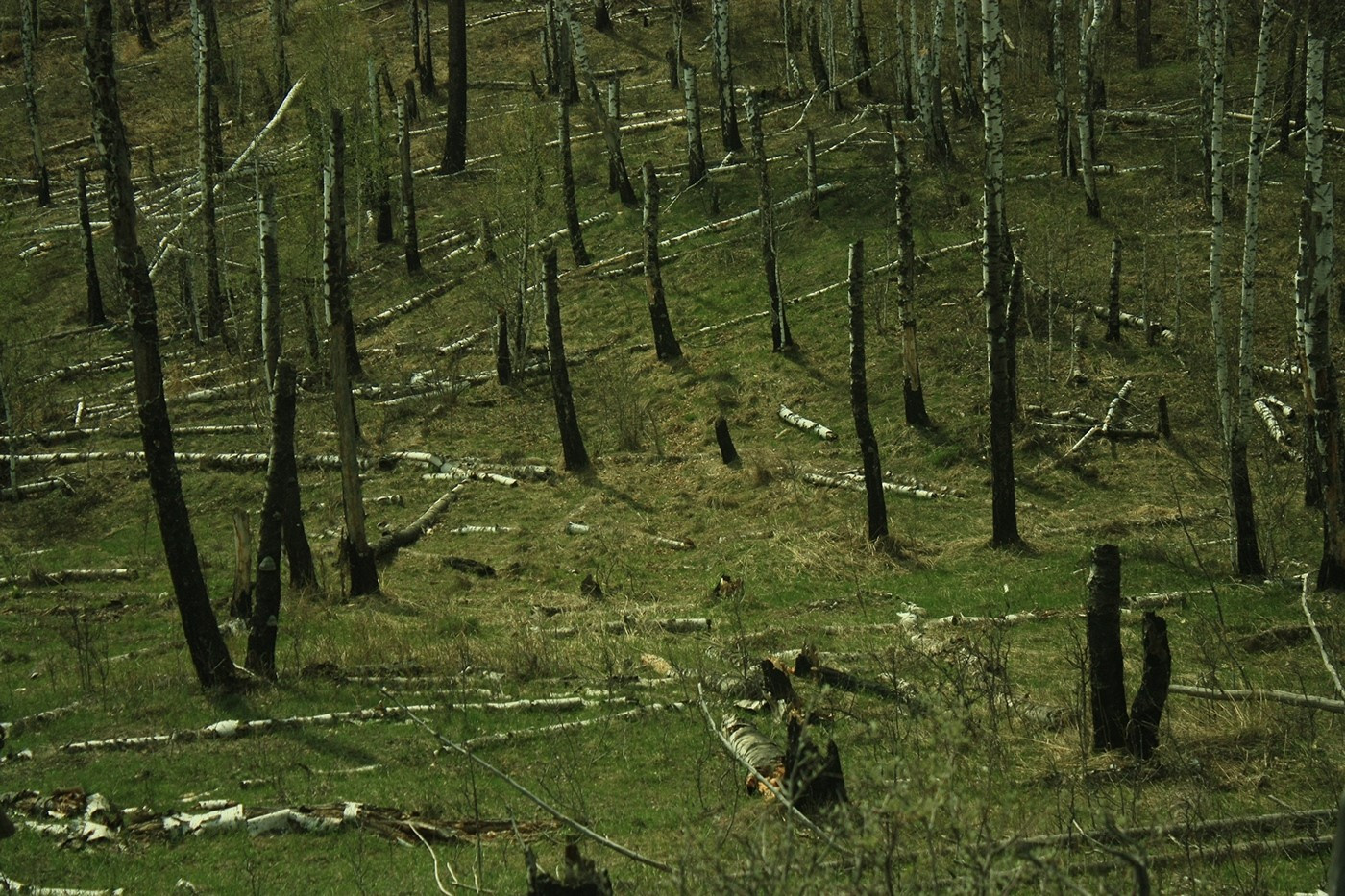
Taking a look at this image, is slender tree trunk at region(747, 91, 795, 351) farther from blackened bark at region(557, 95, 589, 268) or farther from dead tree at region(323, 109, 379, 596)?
dead tree at region(323, 109, 379, 596)

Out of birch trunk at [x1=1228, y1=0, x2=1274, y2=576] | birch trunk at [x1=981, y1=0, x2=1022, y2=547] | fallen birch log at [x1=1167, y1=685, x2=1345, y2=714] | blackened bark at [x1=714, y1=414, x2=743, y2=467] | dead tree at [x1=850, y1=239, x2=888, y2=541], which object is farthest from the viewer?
blackened bark at [x1=714, y1=414, x2=743, y2=467]

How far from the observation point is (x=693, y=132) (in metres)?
36.8

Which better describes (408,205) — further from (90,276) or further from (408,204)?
(90,276)

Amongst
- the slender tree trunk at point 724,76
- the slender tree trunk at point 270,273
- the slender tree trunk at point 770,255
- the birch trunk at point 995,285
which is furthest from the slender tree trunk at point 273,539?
the slender tree trunk at point 724,76

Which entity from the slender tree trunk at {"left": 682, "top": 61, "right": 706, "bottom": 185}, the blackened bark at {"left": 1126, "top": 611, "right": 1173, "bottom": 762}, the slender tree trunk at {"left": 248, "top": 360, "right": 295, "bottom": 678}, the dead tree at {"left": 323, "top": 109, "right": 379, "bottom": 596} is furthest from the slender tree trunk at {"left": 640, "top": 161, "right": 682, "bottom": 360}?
the blackened bark at {"left": 1126, "top": 611, "right": 1173, "bottom": 762}

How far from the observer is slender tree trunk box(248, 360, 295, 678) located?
14008mm

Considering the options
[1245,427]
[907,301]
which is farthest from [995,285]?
[907,301]

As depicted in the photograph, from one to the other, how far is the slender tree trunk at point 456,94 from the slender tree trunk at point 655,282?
598 inches

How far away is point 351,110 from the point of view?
121 feet

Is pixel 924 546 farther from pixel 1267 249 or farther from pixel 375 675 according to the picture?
pixel 1267 249

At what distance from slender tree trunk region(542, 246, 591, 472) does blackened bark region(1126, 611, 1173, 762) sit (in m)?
16.6

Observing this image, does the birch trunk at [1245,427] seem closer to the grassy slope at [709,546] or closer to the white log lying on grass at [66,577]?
the grassy slope at [709,546]

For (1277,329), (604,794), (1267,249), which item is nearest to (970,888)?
(604,794)

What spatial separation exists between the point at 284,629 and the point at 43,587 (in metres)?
6.97
